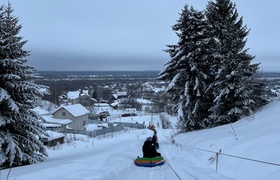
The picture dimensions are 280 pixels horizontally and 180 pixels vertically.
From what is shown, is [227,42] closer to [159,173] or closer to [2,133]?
[159,173]

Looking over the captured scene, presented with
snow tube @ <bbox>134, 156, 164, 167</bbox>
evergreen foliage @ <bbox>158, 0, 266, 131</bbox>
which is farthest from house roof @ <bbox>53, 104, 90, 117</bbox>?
snow tube @ <bbox>134, 156, 164, 167</bbox>

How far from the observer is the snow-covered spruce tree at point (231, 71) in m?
14.6

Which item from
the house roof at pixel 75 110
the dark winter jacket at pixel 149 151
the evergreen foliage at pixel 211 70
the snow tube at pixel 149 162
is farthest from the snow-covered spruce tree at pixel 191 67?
the house roof at pixel 75 110

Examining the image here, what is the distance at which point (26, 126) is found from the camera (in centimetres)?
983

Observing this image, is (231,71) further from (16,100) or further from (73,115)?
(73,115)

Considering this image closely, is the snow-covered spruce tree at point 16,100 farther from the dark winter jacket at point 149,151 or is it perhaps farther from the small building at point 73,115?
the small building at point 73,115

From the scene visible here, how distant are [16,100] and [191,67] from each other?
38.2 ft

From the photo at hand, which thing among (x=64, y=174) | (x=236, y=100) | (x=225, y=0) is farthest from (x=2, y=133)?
(x=225, y=0)

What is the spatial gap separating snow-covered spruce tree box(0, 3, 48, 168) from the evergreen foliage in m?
9.79

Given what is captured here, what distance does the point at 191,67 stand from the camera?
16375 millimetres

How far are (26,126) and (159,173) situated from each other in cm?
644

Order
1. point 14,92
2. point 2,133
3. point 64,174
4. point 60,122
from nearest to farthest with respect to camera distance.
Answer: point 64,174, point 2,133, point 14,92, point 60,122

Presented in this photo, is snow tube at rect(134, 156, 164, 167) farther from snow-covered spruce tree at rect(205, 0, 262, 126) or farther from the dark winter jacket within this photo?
snow-covered spruce tree at rect(205, 0, 262, 126)

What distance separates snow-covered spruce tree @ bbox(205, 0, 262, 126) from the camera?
48.0ft
